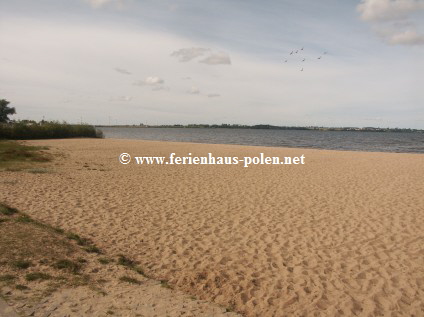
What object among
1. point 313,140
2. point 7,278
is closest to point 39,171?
point 7,278

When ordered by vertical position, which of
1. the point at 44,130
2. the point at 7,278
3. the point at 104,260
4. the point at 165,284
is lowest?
the point at 165,284

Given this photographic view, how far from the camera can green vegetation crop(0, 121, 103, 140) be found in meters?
34.9

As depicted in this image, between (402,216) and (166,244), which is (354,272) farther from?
(402,216)

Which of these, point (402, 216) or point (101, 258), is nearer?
point (101, 258)

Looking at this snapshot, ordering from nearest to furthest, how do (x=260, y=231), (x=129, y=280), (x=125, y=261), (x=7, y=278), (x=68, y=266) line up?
(x=7, y=278), (x=129, y=280), (x=68, y=266), (x=125, y=261), (x=260, y=231)

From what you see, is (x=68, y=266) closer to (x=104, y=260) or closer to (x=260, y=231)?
(x=104, y=260)

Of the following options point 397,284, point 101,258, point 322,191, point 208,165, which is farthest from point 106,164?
point 397,284

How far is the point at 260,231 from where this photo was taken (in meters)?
7.48

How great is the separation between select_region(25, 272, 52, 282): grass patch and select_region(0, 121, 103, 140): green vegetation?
34.7 metres

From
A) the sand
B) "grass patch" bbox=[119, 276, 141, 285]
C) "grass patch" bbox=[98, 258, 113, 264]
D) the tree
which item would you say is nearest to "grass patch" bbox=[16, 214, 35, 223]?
the sand

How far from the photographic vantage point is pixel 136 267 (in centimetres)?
552

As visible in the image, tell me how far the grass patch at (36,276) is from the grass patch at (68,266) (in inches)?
12.5

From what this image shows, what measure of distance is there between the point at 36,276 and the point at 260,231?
453cm

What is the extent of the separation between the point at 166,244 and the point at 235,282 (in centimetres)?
190
